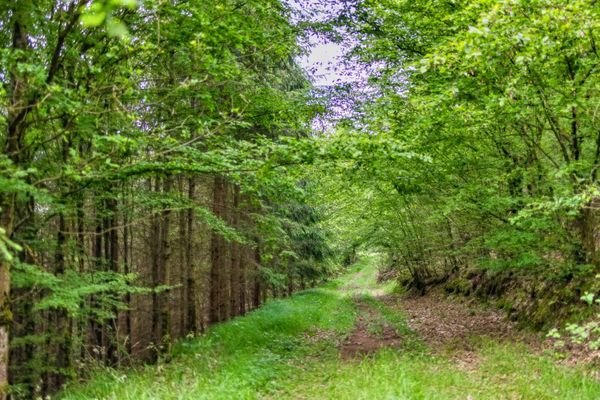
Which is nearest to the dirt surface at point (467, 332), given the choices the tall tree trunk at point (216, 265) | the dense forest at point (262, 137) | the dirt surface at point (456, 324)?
the dirt surface at point (456, 324)

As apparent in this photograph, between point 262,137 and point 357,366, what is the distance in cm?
424

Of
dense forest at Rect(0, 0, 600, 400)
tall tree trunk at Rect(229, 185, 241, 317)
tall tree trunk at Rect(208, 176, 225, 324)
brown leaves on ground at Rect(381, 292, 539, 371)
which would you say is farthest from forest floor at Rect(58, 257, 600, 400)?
tall tree trunk at Rect(229, 185, 241, 317)

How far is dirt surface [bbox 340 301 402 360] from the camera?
995cm

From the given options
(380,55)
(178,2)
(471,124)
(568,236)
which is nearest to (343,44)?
(380,55)

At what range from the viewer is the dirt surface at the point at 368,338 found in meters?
9.95

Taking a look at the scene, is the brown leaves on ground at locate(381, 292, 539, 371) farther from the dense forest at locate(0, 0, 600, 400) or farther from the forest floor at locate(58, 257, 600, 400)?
the dense forest at locate(0, 0, 600, 400)

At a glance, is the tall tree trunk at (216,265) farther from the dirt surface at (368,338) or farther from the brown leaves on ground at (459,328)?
the brown leaves on ground at (459,328)

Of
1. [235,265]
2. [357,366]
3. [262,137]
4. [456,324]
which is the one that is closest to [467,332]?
[456,324]

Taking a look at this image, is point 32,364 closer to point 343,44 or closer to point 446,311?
point 343,44

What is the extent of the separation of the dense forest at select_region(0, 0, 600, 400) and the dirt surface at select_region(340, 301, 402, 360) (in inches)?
117

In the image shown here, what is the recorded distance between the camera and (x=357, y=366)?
26.2 ft

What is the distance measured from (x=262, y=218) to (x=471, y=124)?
611 centimetres

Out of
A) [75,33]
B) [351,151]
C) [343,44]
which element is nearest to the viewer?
[75,33]

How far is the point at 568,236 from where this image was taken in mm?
8945
